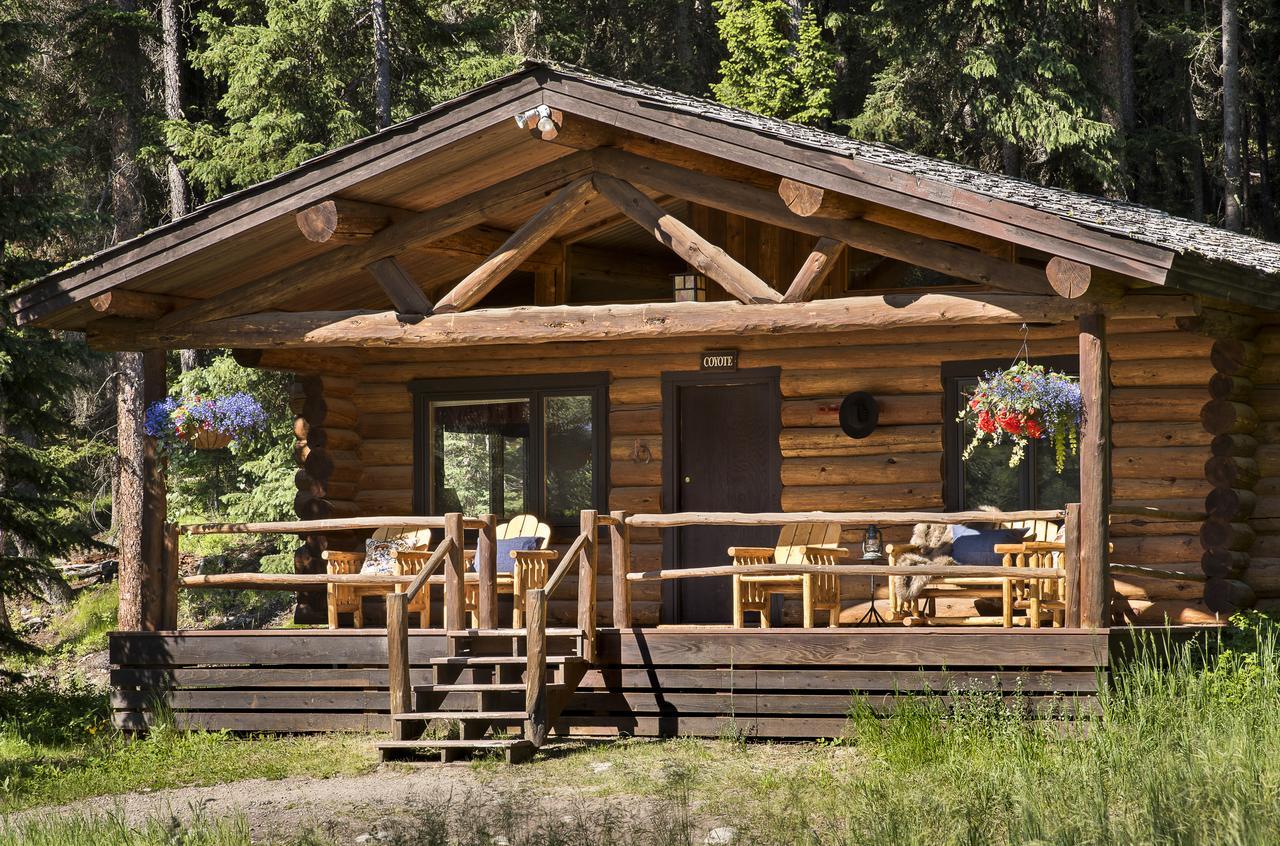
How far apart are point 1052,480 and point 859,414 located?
1723mm

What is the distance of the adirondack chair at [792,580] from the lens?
11203mm

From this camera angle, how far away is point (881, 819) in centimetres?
675

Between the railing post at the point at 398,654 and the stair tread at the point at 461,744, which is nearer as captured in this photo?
the stair tread at the point at 461,744

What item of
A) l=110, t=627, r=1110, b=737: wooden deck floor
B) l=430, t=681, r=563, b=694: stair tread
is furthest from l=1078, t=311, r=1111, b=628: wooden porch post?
l=430, t=681, r=563, b=694: stair tread

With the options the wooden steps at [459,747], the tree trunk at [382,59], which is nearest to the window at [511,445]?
the wooden steps at [459,747]

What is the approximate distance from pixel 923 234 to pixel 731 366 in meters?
3.23

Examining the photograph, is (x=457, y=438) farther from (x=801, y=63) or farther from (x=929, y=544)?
(x=801, y=63)

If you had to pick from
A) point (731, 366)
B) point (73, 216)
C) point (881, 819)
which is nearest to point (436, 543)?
point (731, 366)

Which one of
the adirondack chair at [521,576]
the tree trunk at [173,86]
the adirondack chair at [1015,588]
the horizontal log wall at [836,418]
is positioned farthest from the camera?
the tree trunk at [173,86]

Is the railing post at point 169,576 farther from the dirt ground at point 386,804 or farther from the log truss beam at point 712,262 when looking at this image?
the log truss beam at point 712,262

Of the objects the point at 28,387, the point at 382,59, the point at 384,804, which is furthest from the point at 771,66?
the point at 384,804

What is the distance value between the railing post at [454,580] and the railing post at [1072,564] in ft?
14.3

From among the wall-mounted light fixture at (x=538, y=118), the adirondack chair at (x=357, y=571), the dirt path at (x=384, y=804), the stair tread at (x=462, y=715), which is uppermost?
the wall-mounted light fixture at (x=538, y=118)

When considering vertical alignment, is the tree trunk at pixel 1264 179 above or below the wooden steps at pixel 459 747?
above
